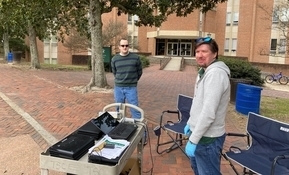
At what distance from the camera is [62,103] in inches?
310

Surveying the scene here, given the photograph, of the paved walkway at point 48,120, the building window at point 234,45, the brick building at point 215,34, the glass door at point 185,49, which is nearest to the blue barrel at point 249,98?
the paved walkway at point 48,120

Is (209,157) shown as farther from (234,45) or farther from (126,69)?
(234,45)

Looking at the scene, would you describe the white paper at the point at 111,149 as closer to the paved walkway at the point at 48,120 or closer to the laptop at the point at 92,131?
the laptop at the point at 92,131

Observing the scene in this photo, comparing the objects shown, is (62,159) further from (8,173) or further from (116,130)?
(8,173)

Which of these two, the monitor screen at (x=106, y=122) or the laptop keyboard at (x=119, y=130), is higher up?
the monitor screen at (x=106, y=122)

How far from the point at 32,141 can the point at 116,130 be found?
Answer: 256cm

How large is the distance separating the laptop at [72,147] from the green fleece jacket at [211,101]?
0.93 meters

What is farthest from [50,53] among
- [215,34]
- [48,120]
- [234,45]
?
[48,120]

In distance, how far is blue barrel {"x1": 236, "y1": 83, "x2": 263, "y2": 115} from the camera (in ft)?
24.5

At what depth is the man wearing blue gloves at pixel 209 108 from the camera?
7.75ft

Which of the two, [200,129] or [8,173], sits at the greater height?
[200,129]

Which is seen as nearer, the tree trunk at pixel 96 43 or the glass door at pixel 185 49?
the tree trunk at pixel 96 43

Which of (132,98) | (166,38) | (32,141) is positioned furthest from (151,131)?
(166,38)

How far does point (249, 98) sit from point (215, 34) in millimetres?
34057
